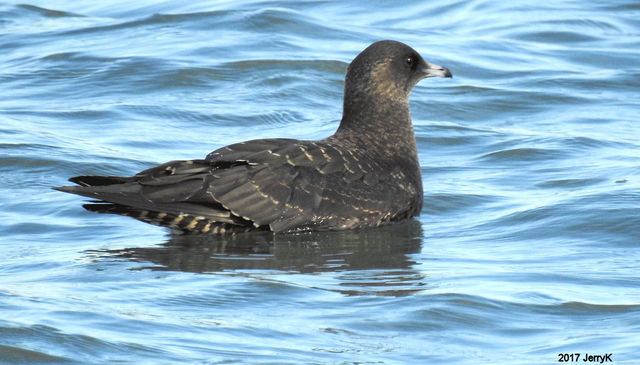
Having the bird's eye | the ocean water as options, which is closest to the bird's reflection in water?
the ocean water

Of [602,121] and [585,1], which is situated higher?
[585,1]

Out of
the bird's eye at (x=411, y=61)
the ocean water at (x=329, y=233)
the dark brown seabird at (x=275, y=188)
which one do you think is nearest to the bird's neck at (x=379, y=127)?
the dark brown seabird at (x=275, y=188)

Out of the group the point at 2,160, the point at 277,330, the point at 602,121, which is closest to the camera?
the point at 277,330

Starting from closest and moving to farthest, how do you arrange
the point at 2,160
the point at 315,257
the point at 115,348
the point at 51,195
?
the point at 115,348 < the point at 315,257 < the point at 51,195 < the point at 2,160

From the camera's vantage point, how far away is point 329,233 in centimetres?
790

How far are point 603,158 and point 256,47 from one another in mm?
4576

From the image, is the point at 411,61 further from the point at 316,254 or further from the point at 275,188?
the point at 316,254

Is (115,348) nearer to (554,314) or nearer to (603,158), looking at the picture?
(554,314)

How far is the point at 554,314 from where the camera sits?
6.02m

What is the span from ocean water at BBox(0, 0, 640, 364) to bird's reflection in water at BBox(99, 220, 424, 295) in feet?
0.08

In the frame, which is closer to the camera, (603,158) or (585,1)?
(603,158)

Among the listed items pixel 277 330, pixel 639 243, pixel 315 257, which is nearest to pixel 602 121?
pixel 639 243

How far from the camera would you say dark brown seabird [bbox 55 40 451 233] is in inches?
299

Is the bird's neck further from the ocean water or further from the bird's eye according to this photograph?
the ocean water
